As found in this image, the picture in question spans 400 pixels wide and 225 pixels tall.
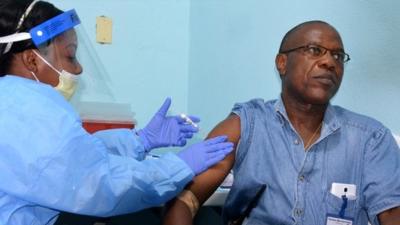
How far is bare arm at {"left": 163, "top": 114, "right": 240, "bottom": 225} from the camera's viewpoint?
1241mm

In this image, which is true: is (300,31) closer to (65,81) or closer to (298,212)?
(298,212)

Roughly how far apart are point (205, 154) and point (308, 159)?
0.33 m

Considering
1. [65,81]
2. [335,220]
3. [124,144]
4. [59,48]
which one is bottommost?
[335,220]

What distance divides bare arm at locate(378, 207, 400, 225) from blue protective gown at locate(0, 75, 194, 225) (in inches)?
26.4

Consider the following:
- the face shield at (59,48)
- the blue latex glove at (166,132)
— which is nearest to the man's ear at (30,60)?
the face shield at (59,48)

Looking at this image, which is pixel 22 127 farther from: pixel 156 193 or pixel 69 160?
pixel 156 193

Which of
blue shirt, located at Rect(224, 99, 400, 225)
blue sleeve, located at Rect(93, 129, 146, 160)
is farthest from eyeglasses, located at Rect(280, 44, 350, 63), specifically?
blue sleeve, located at Rect(93, 129, 146, 160)

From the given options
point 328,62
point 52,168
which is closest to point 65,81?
point 52,168

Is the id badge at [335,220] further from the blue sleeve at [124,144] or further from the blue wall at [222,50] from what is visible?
the blue sleeve at [124,144]

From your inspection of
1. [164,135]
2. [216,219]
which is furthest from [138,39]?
[216,219]

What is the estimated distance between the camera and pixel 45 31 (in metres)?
1.23

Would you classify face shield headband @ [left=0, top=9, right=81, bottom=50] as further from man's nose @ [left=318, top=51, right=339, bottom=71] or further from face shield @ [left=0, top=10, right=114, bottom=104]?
man's nose @ [left=318, top=51, right=339, bottom=71]

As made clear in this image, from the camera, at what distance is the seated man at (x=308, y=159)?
130 cm

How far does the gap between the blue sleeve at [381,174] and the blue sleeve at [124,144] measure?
81cm
